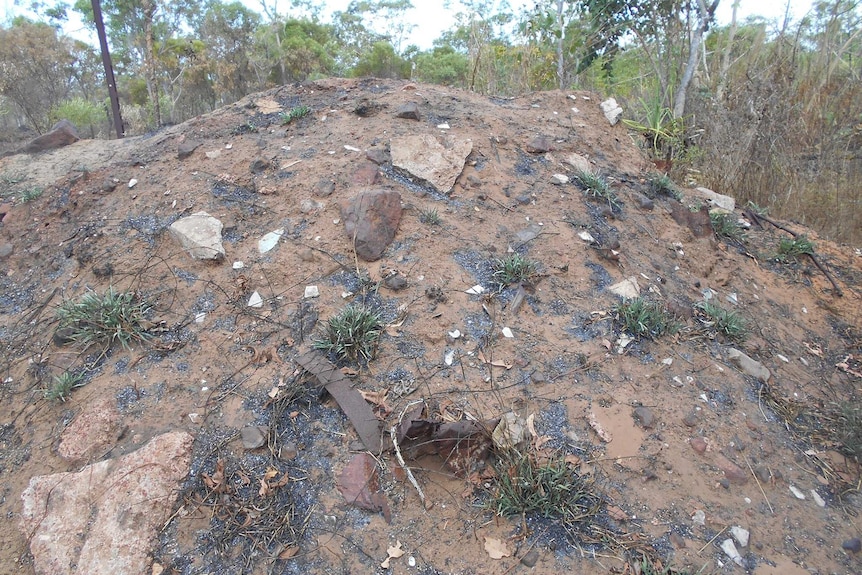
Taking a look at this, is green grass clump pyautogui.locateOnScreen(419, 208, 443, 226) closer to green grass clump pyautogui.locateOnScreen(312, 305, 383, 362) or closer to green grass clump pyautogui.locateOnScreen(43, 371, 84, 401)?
green grass clump pyautogui.locateOnScreen(312, 305, 383, 362)

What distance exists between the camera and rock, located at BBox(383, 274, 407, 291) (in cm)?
275

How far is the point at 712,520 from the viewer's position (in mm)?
2066

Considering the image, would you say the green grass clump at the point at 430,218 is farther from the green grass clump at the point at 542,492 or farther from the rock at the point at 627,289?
the green grass clump at the point at 542,492

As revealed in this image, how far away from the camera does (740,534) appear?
6.68 ft

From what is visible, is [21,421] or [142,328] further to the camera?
[142,328]

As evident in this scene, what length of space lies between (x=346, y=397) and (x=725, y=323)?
219 cm

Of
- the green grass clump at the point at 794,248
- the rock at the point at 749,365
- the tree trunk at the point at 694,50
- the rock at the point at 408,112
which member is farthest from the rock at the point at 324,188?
the tree trunk at the point at 694,50

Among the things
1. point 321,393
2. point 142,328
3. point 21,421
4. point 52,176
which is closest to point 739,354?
point 321,393

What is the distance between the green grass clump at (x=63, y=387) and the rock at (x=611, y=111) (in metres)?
4.25

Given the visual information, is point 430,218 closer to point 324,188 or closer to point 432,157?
point 432,157

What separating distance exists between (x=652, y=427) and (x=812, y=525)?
704mm

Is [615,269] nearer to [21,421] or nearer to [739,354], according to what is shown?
[739,354]

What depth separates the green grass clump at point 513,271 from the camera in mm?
2838

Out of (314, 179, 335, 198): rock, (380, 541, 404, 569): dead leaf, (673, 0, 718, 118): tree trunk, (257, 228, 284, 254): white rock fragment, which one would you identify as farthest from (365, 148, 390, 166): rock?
(673, 0, 718, 118): tree trunk
